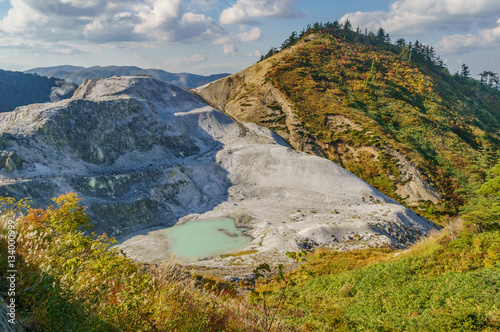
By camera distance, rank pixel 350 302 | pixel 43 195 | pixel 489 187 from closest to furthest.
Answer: pixel 350 302, pixel 489 187, pixel 43 195

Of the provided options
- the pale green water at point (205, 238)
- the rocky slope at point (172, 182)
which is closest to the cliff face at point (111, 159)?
the rocky slope at point (172, 182)

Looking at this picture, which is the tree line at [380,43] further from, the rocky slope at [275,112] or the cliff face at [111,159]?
the cliff face at [111,159]

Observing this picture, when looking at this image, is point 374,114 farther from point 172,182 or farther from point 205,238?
point 205,238

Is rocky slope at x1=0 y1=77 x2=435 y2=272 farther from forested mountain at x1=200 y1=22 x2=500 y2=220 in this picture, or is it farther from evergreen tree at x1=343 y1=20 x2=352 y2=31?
evergreen tree at x1=343 y1=20 x2=352 y2=31

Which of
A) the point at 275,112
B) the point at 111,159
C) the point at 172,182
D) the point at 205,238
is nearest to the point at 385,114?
the point at 275,112

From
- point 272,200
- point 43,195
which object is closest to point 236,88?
point 272,200

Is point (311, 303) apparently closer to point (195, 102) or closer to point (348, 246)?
point (348, 246)
